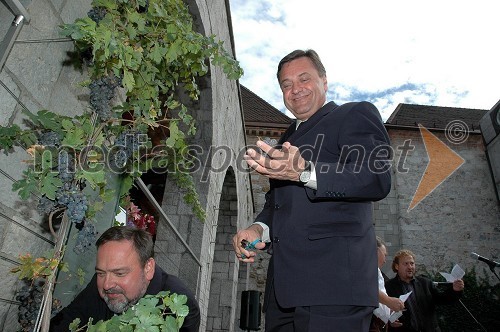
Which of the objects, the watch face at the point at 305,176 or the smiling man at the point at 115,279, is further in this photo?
the smiling man at the point at 115,279

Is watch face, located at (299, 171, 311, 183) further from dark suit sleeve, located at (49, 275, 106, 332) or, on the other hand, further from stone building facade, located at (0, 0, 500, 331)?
dark suit sleeve, located at (49, 275, 106, 332)

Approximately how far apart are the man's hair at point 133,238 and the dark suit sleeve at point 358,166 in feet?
3.75

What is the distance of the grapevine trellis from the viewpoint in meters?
1.39

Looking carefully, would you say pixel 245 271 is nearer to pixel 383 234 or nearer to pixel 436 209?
pixel 383 234

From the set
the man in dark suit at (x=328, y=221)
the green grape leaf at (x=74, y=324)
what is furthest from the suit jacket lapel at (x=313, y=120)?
the green grape leaf at (x=74, y=324)

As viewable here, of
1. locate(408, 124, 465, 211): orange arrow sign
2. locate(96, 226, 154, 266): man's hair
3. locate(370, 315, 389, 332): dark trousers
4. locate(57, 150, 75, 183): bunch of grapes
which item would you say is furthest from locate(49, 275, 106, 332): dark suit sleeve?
locate(408, 124, 465, 211): orange arrow sign

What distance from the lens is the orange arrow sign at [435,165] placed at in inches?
536

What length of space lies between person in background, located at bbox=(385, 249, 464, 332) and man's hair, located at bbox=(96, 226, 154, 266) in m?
2.98

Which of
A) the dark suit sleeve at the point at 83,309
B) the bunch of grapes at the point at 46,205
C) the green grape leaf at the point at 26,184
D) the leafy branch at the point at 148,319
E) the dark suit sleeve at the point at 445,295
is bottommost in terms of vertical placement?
the dark suit sleeve at the point at 83,309

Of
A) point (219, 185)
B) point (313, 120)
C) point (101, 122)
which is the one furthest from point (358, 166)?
point (219, 185)

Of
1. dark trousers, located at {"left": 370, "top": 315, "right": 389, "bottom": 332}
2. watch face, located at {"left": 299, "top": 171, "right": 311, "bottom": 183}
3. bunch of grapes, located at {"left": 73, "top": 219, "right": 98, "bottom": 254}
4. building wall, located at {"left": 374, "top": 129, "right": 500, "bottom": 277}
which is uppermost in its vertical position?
building wall, located at {"left": 374, "top": 129, "right": 500, "bottom": 277}

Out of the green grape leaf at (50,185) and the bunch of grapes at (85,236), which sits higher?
the green grape leaf at (50,185)

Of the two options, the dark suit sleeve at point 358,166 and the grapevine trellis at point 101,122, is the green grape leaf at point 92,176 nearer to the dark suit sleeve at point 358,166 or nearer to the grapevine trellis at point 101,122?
the grapevine trellis at point 101,122

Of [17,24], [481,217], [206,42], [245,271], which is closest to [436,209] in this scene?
[481,217]
